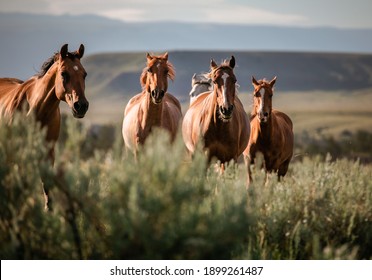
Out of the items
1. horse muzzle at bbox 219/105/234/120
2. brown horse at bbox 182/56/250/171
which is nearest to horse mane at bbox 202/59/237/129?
brown horse at bbox 182/56/250/171

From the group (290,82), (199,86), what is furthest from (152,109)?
(290,82)

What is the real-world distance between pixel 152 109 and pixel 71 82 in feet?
5.74

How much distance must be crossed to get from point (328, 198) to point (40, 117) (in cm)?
369

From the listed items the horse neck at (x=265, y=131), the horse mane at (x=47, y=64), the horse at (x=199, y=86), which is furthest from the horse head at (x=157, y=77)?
the horse at (x=199, y=86)

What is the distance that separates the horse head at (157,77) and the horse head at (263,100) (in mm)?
1782

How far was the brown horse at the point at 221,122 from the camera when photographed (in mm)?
8352

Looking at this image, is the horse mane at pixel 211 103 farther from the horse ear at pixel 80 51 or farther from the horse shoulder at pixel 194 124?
the horse ear at pixel 80 51

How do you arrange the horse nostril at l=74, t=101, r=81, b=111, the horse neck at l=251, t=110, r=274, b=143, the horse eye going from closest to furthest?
the horse nostril at l=74, t=101, r=81, b=111 < the horse eye < the horse neck at l=251, t=110, r=274, b=143

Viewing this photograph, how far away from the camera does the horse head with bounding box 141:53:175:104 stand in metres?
8.24

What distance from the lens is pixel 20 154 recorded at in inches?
212

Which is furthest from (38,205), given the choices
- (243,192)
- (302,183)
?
(302,183)

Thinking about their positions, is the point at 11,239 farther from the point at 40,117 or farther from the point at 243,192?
the point at 40,117

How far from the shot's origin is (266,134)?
1033cm

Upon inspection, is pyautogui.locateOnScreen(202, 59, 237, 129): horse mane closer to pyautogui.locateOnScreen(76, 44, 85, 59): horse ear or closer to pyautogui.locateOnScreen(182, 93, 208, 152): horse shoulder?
pyautogui.locateOnScreen(182, 93, 208, 152): horse shoulder
